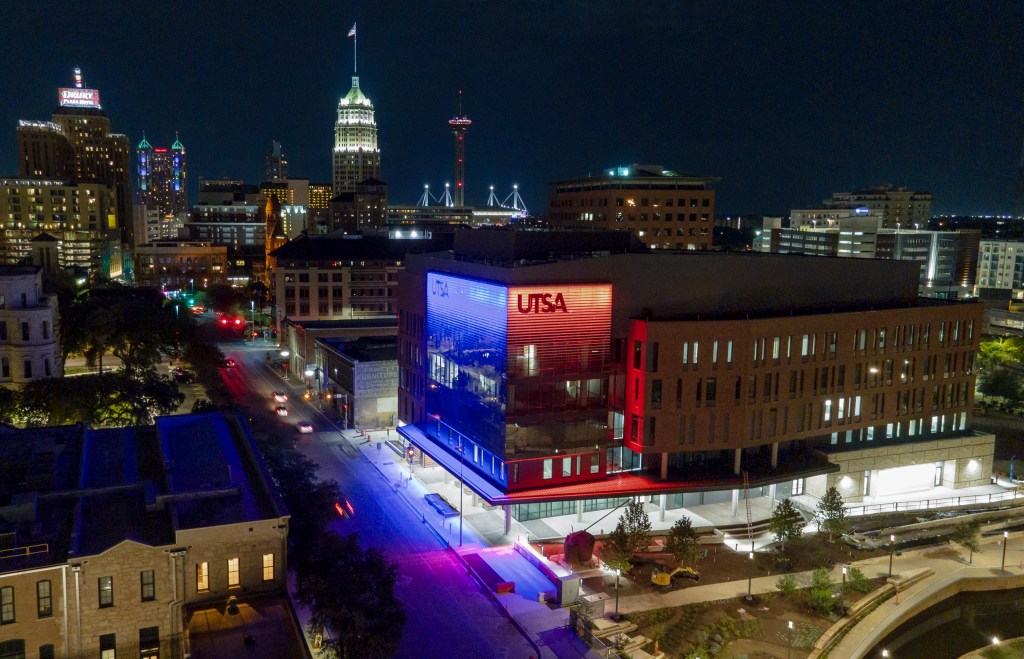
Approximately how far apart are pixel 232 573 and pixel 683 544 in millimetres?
26181

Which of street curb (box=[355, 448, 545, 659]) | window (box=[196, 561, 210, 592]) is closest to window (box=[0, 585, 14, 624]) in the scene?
window (box=[196, 561, 210, 592])

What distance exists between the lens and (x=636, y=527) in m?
51.5

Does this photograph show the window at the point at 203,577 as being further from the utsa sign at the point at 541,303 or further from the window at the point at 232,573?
the utsa sign at the point at 541,303

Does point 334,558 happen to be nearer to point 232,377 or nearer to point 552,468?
point 552,468

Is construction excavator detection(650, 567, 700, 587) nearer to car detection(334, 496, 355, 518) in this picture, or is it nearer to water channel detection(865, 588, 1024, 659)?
water channel detection(865, 588, 1024, 659)

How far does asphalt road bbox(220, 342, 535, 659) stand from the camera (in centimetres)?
4116

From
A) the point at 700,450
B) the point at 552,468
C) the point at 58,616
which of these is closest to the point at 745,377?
the point at 700,450

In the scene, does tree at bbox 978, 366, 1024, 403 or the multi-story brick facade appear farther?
tree at bbox 978, 366, 1024, 403

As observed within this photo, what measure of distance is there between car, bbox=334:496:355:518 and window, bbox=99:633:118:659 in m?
21.9

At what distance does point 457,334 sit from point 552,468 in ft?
43.0

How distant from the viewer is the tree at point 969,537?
56.0 m

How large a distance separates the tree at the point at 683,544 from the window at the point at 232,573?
2541 centimetres

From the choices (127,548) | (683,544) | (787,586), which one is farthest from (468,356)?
(127,548)

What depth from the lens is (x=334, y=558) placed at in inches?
1553
